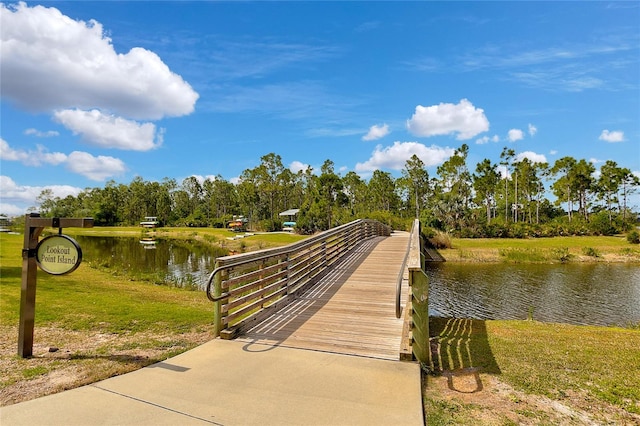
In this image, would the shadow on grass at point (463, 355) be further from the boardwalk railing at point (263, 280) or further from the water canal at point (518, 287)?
the water canal at point (518, 287)

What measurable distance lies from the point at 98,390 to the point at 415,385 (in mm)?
2958

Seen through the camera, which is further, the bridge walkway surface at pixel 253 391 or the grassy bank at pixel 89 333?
the grassy bank at pixel 89 333

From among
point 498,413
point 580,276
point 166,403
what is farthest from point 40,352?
point 580,276

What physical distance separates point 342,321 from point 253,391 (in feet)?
8.08

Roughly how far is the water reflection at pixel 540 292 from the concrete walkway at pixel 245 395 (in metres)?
7.95

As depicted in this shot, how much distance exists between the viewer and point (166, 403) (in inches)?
120

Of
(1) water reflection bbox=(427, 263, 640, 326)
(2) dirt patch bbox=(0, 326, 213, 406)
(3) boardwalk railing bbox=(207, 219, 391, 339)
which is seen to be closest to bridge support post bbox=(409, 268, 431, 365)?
(3) boardwalk railing bbox=(207, 219, 391, 339)

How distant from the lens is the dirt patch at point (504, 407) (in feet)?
9.74

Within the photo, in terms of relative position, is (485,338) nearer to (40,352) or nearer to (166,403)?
(166,403)

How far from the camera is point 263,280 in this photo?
225 inches

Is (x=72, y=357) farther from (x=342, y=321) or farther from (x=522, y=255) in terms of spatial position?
(x=522, y=255)

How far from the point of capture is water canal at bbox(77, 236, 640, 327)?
464 inches

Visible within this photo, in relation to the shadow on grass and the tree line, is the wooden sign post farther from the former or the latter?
the tree line

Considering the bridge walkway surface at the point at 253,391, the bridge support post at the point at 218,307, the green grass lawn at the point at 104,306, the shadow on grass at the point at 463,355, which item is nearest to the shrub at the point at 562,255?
the shadow on grass at the point at 463,355
